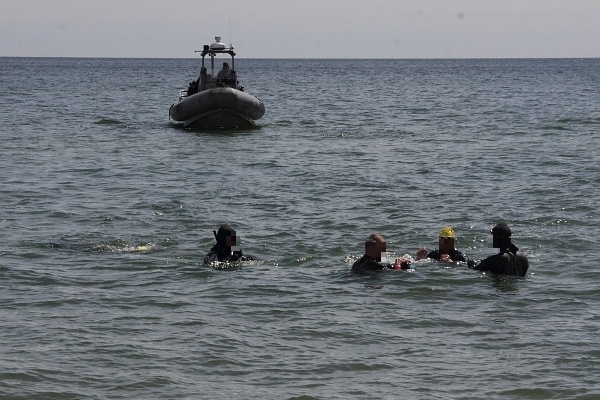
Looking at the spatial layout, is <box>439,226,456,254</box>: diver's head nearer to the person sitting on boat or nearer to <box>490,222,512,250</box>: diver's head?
the person sitting on boat

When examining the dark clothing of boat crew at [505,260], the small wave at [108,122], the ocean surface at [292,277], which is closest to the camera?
the ocean surface at [292,277]

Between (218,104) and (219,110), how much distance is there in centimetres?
30

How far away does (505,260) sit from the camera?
13.0 metres

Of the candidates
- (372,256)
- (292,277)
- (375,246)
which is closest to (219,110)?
(292,277)

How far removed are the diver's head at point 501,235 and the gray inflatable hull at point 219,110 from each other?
2076cm

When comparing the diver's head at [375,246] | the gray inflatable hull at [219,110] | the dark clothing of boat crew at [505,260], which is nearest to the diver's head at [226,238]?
the diver's head at [375,246]

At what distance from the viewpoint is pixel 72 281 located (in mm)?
12961

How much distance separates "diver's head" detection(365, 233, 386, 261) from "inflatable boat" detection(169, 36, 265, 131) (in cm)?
2030

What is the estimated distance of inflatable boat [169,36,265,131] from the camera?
33.2 m

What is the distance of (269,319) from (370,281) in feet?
6.64

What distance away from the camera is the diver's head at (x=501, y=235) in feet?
41.8

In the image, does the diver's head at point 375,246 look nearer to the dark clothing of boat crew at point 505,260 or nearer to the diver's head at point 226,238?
the dark clothing of boat crew at point 505,260

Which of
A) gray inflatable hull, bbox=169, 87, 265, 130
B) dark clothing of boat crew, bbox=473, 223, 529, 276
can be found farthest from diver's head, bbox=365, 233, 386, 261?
gray inflatable hull, bbox=169, 87, 265, 130

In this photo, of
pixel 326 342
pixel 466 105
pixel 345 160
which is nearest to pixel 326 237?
pixel 326 342
